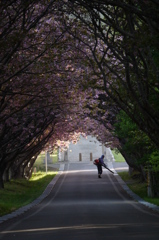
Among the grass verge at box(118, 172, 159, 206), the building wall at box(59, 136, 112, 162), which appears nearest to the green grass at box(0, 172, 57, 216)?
the grass verge at box(118, 172, 159, 206)

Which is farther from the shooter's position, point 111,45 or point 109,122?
point 109,122

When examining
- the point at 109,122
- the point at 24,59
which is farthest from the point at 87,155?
the point at 24,59

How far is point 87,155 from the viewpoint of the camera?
11425cm

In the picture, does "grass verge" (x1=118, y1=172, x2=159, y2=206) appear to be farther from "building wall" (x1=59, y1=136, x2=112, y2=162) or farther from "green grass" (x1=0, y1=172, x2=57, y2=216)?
"building wall" (x1=59, y1=136, x2=112, y2=162)

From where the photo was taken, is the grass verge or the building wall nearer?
the grass verge

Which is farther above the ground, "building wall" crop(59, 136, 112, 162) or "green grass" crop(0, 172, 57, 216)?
"building wall" crop(59, 136, 112, 162)

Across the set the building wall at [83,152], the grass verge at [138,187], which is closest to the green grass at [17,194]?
the grass verge at [138,187]

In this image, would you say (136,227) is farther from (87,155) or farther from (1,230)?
(87,155)

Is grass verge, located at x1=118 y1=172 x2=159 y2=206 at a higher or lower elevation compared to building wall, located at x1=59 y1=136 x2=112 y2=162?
lower

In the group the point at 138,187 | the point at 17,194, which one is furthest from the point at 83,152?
the point at 17,194

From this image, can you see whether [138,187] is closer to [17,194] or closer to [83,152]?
[17,194]

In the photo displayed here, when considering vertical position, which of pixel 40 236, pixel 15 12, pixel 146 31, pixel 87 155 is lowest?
pixel 40 236

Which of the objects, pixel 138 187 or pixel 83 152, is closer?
pixel 138 187

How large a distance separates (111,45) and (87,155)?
304 feet
